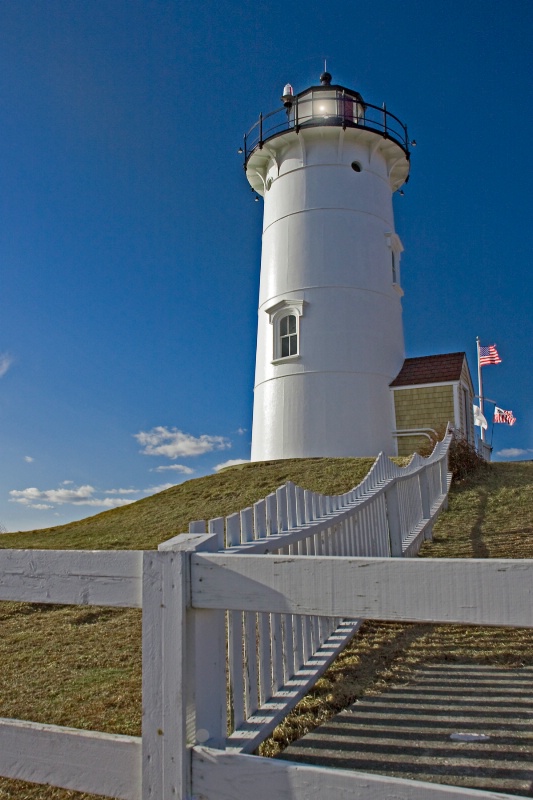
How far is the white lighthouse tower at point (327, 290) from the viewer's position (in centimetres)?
2067

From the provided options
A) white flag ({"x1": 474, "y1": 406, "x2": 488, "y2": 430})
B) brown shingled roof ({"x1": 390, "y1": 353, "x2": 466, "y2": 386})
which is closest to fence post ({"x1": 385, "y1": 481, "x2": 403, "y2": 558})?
brown shingled roof ({"x1": 390, "y1": 353, "x2": 466, "y2": 386})

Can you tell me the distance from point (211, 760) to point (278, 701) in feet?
4.47

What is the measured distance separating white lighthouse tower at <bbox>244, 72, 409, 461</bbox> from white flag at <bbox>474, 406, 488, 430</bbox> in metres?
6.01

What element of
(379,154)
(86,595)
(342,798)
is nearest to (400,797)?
(342,798)

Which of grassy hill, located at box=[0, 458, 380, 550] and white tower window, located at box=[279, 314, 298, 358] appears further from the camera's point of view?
white tower window, located at box=[279, 314, 298, 358]

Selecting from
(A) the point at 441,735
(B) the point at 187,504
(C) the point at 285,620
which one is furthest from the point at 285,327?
(A) the point at 441,735

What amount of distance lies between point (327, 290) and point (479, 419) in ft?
33.7

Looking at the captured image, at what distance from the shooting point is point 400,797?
1.86 meters

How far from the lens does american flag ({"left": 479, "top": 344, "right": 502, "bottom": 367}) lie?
28547 mm

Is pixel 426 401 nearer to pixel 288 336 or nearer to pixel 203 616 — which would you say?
pixel 288 336

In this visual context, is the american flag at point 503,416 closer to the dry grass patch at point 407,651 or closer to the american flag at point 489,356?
the american flag at point 489,356

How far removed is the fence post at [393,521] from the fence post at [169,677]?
18.2ft

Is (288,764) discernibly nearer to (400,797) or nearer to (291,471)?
(400,797)

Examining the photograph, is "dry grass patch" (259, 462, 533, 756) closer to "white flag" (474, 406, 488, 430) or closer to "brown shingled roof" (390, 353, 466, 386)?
"brown shingled roof" (390, 353, 466, 386)
